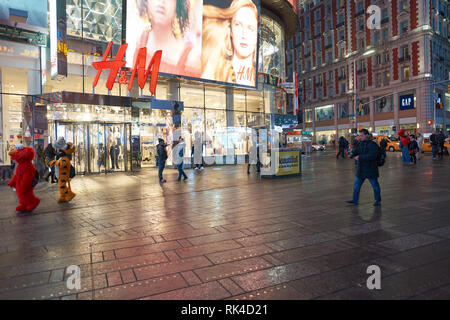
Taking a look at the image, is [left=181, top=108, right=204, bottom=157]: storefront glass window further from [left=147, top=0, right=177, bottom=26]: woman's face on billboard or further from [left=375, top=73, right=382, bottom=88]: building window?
[left=375, top=73, right=382, bottom=88]: building window

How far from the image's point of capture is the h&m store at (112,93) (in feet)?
49.1

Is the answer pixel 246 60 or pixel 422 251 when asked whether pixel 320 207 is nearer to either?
pixel 422 251

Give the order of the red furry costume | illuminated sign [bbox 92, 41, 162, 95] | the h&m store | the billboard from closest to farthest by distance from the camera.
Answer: the red furry costume
the h&m store
illuminated sign [bbox 92, 41, 162, 95]
the billboard

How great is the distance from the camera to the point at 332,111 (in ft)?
189

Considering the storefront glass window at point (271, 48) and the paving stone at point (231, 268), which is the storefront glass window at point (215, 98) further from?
the paving stone at point (231, 268)

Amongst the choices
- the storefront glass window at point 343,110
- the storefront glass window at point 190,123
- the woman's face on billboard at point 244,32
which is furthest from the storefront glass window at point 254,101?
the storefront glass window at point 343,110

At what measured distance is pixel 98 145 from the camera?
57.4 ft

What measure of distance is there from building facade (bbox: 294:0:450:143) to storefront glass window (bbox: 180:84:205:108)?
55.9 feet

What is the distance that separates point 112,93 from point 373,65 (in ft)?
143

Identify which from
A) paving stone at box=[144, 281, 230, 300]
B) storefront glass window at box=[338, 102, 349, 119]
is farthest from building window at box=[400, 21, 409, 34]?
paving stone at box=[144, 281, 230, 300]

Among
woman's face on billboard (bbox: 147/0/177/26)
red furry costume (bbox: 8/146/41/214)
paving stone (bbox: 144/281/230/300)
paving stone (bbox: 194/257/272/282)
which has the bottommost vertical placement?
paving stone (bbox: 144/281/230/300)

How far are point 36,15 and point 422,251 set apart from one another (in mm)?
17781

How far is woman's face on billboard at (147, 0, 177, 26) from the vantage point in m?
18.6

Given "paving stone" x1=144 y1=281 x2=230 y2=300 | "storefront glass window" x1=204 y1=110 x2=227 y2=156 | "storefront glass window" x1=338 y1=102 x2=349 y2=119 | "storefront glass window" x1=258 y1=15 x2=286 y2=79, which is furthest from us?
"storefront glass window" x1=338 y1=102 x2=349 y2=119
